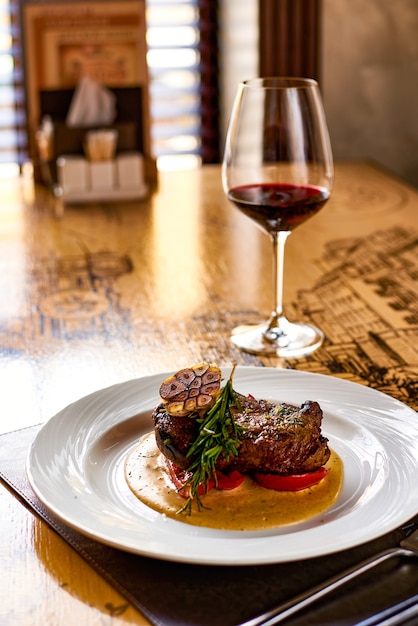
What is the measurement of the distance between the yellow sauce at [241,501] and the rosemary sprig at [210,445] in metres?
0.01

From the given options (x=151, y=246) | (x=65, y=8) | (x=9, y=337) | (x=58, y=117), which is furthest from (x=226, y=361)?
(x=65, y=8)

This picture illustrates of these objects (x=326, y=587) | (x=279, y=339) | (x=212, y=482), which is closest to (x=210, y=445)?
(x=212, y=482)

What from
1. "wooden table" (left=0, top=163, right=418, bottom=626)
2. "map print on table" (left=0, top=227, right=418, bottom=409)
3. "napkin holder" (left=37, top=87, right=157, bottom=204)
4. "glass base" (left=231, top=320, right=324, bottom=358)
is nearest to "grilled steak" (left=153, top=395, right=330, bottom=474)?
"wooden table" (left=0, top=163, right=418, bottom=626)

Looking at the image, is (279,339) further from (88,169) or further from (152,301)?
(88,169)

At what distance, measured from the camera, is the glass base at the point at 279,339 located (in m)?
1.07

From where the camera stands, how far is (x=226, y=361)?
41.2 inches

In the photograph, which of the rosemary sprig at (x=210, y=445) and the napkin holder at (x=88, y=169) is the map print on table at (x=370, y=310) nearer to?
the rosemary sprig at (x=210, y=445)

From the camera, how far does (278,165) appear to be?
112 centimetres

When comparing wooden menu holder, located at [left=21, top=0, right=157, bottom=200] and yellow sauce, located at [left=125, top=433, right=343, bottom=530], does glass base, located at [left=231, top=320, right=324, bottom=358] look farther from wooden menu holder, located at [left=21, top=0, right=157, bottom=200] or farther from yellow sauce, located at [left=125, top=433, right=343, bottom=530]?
wooden menu holder, located at [left=21, top=0, right=157, bottom=200]

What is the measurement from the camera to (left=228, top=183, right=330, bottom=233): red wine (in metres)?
1.09

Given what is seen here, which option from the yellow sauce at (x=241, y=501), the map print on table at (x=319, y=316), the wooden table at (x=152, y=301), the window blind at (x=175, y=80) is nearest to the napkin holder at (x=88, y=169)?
the wooden table at (x=152, y=301)

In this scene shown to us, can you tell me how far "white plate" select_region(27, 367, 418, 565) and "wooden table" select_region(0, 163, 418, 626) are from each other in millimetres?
43

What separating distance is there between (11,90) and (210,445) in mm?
3316

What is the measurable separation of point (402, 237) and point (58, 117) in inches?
51.4
